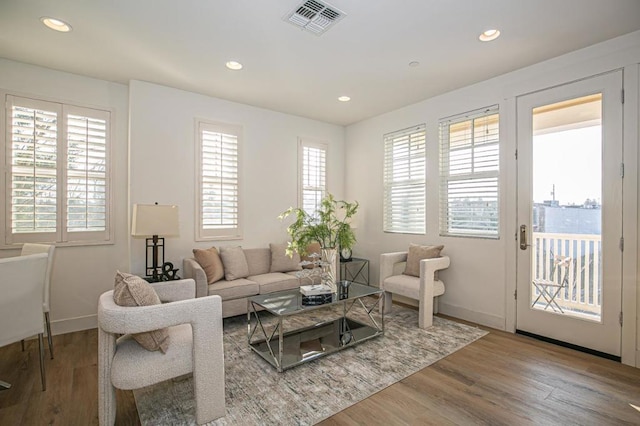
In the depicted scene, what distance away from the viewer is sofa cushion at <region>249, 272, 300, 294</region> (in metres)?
3.85

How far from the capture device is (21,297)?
2.32 metres

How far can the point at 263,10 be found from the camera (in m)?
2.47

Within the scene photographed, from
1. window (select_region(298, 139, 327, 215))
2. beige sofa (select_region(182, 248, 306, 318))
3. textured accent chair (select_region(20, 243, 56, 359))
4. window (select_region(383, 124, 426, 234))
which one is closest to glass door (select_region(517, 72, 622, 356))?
window (select_region(383, 124, 426, 234))

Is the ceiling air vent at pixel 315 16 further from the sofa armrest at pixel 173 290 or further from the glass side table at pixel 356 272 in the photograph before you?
the glass side table at pixel 356 272

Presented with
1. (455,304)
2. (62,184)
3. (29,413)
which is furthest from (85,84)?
(455,304)

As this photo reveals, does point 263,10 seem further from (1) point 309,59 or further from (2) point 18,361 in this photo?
(2) point 18,361

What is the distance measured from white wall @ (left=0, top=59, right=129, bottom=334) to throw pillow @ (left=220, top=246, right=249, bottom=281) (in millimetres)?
1183

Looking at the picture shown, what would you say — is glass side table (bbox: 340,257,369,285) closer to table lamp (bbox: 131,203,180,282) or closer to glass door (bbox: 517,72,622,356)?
glass door (bbox: 517,72,622,356)

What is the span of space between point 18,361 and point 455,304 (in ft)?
15.2

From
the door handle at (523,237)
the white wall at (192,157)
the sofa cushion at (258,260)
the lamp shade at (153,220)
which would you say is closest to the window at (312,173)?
the white wall at (192,157)

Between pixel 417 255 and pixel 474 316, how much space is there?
99 centimetres

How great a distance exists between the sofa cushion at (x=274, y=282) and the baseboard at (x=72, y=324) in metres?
1.92

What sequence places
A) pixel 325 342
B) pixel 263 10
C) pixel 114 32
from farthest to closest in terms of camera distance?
Answer: pixel 325 342, pixel 114 32, pixel 263 10

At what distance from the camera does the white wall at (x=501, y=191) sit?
2.79 meters
